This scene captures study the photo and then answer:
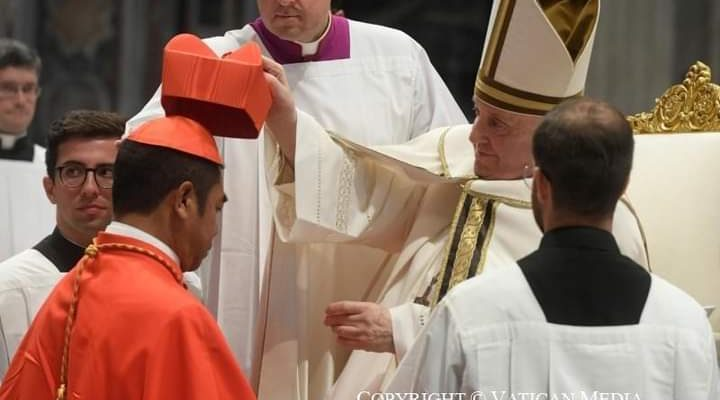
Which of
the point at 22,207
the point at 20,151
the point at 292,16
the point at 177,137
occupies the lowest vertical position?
the point at 22,207

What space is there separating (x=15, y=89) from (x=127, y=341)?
393 centimetres

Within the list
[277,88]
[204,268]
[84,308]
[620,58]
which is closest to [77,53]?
[620,58]

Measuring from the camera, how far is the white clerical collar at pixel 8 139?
676 centimetres

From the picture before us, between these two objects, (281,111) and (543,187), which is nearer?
(543,187)

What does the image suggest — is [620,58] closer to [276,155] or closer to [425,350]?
[276,155]

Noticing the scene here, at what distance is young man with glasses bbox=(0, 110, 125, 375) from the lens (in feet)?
12.6

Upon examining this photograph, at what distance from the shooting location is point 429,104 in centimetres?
455

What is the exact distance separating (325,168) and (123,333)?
1.09m

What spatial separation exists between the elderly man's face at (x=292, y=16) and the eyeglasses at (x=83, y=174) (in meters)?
0.61

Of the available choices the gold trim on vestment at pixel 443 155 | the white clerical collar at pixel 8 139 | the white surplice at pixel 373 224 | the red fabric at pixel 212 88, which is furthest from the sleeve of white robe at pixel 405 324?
the white clerical collar at pixel 8 139

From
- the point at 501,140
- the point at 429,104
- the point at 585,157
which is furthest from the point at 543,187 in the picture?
the point at 429,104

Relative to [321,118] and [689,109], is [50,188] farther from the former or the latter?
[689,109]

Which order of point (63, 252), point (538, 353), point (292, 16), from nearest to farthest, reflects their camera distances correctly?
point (538, 353) → point (63, 252) → point (292, 16)

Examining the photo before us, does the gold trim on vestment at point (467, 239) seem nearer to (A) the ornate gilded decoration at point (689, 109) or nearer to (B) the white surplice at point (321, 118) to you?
(B) the white surplice at point (321, 118)
